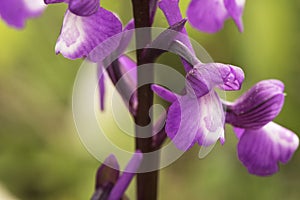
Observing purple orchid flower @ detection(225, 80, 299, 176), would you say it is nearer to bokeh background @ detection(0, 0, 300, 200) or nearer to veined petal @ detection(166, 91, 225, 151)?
veined petal @ detection(166, 91, 225, 151)

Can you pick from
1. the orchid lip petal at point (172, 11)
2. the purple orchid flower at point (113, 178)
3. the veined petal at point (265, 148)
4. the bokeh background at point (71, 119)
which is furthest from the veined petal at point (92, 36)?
the bokeh background at point (71, 119)

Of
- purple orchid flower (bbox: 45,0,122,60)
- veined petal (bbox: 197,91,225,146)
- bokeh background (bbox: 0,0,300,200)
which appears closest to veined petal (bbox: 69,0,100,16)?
purple orchid flower (bbox: 45,0,122,60)

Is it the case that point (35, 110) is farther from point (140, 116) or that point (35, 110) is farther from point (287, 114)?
point (140, 116)

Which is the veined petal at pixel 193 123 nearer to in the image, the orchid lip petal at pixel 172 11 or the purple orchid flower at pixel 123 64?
the orchid lip petal at pixel 172 11

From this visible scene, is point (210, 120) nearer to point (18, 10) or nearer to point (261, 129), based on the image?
point (261, 129)

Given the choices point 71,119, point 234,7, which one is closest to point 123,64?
point 234,7

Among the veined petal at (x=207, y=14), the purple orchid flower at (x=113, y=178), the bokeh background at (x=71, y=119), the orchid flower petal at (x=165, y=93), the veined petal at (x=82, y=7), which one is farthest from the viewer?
the bokeh background at (x=71, y=119)
